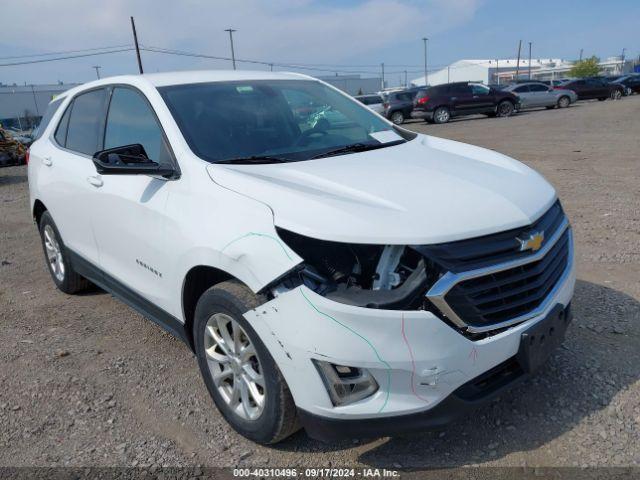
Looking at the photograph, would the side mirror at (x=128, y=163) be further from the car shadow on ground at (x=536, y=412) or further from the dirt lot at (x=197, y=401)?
the car shadow on ground at (x=536, y=412)

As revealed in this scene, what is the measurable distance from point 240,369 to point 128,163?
1.38 m

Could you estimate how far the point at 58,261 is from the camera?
5.02 m

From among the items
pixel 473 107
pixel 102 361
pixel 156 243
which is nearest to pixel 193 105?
pixel 156 243

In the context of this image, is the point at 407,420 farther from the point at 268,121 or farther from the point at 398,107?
the point at 398,107

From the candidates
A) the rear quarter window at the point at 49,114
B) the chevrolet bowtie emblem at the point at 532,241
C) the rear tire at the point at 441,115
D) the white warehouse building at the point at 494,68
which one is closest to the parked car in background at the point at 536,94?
the rear tire at the point at 441,115

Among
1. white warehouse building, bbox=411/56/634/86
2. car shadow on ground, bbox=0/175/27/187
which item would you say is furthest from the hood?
white warehouse building, bbox=411/56/634/86

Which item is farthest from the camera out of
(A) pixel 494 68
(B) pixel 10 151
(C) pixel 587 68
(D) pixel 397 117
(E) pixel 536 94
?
(A) pixel 494 68

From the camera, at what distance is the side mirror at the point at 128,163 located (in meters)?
2.94

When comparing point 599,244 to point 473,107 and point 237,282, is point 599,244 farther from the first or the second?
point 473,107

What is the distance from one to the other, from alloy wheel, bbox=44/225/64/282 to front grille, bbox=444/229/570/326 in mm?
3842

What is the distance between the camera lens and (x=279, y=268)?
2.28 meters

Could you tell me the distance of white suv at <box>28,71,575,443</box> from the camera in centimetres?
220

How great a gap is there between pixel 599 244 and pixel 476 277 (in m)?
3.82

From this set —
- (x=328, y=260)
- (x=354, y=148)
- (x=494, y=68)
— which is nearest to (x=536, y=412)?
(x=328, y=260)
